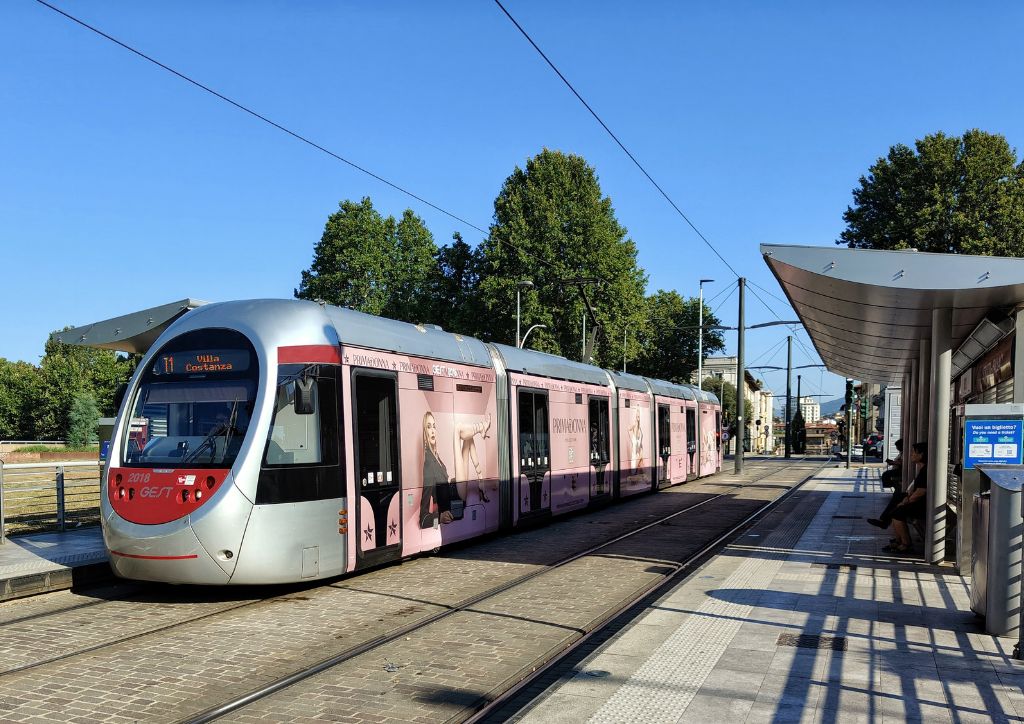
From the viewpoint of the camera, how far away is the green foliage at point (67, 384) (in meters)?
79.4

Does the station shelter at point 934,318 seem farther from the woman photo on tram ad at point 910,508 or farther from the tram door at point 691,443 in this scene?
the tram door at point 691,443

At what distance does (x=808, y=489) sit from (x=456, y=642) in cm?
2197

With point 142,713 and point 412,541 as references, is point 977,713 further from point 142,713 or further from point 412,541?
point 412,541

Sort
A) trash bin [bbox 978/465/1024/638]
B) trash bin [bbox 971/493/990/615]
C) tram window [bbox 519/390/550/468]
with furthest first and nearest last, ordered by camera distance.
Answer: tram window [bbox 519/390/550/468], trash bin [bbox 971/493/990/615], trash bin [bbox 978/465/1024/638]

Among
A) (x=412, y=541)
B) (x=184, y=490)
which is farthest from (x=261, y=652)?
(x=412, y=541)

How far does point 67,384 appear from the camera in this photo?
262 feet

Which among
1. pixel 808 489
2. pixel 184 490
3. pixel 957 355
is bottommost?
pixel 808 489

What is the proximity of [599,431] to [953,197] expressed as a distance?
2631 centimetres

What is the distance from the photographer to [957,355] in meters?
15.3

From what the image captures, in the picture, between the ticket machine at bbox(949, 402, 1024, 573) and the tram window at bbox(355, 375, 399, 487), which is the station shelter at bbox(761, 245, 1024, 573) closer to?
the ticket machine at bbox(949, 402, 1024, 573)

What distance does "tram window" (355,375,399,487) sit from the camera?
1005cm

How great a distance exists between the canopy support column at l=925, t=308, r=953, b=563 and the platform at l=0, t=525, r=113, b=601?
10394mm

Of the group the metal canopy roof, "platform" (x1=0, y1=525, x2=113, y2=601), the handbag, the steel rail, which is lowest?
the steel rail

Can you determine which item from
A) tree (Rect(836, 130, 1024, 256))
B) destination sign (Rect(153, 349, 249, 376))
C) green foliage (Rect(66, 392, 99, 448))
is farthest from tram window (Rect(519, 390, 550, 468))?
green foliage (Rect(66, 392, 99, 448))
